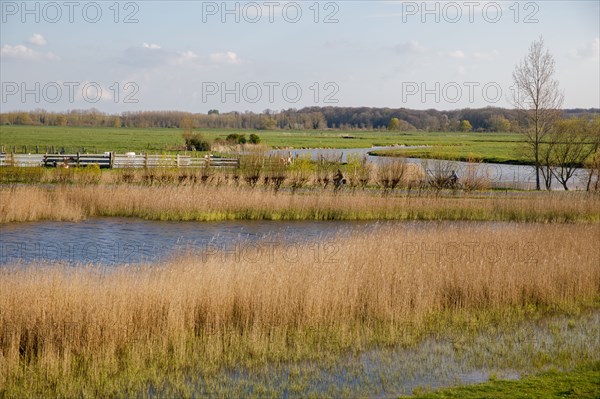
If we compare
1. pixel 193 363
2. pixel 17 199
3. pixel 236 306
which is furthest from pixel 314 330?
pixel 17 199

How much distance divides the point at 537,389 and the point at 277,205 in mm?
18689

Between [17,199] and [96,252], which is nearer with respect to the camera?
[96,252]

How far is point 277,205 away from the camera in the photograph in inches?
1056

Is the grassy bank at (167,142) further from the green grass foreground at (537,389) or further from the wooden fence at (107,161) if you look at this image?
the green grass foreground at (537,389)

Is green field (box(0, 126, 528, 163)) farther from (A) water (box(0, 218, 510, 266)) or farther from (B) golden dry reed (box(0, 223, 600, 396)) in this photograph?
(B) golden dry reed (box(0, 223, 600, 396))

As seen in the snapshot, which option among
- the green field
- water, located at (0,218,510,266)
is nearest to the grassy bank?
the green field

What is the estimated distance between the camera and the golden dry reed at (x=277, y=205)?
2570 cm

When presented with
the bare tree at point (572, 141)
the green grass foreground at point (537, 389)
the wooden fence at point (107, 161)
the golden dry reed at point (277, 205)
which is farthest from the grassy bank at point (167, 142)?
the green grass foreground at point (537, 389)

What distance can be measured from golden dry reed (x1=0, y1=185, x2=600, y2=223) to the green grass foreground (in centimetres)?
1669

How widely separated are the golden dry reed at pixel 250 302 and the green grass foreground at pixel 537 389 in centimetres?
233

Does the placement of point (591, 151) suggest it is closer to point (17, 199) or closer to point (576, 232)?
point (576, 232)

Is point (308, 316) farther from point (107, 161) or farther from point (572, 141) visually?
point (107, 161)

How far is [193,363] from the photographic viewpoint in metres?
9.62

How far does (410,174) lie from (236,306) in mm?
→ 25591
